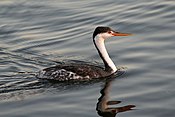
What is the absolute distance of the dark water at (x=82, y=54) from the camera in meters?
12.9

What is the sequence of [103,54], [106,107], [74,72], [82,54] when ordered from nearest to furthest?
[106,107] < [74,72] < [103,54] < [82,54]

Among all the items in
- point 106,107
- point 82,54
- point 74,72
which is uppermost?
point 82,54

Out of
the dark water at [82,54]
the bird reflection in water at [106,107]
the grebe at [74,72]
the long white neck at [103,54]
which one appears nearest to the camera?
the bird reflection in water at [106,107]

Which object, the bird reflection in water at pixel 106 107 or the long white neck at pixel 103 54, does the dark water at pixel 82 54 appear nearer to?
the bird reflection in water at pixel 106 107

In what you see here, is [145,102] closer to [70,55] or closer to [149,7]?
[70,55]

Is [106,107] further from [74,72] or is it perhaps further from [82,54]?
[82,54]

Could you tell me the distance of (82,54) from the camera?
16.6 metres

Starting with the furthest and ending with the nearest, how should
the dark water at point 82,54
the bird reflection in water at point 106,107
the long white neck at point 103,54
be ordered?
the long white neck at point 103,54 → the dark water at point 82,54 → the bird reflection in water at point 106,107

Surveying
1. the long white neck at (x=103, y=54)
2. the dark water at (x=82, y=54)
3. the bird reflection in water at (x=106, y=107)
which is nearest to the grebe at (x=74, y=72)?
the long white neck at (x=103, y=54)

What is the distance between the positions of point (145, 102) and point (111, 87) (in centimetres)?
152

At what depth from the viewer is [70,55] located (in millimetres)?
16625

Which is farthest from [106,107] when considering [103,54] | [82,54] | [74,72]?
[82,54]

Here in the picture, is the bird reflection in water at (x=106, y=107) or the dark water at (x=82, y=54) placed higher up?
the dark water at (x=82, y=54)

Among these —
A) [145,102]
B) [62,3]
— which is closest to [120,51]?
[145,102]
